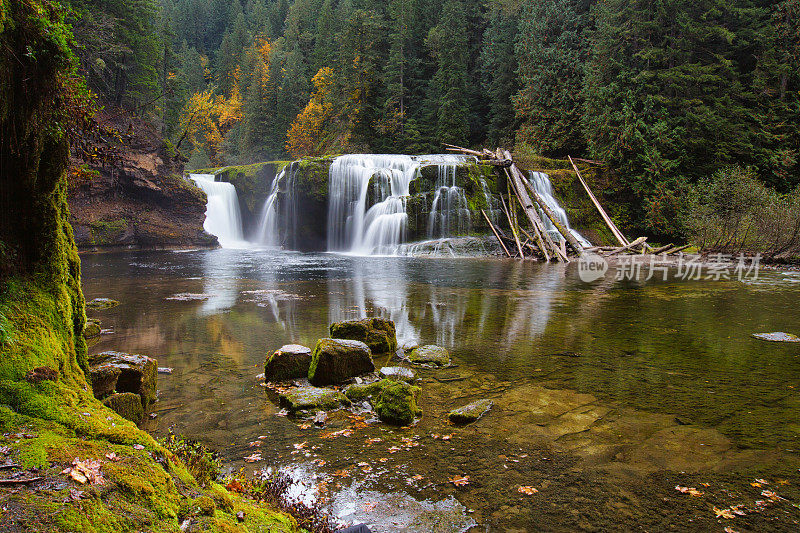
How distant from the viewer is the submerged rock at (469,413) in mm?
4387

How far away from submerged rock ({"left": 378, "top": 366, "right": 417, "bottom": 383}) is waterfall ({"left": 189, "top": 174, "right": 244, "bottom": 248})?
30934 mm

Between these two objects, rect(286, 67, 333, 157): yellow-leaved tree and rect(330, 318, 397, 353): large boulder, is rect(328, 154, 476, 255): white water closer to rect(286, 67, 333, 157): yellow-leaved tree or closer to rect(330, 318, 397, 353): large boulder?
rect(330, 318, 397, 353): large boulder

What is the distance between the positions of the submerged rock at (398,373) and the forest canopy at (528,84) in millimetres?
8932

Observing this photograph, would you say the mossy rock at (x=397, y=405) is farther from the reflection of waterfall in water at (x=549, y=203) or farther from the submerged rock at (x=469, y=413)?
the reflection of waterfall in water at (x=549, y=203)

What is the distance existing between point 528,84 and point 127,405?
118 ft

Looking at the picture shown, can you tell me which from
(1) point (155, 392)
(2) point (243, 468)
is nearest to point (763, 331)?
(2) point (243, 468)

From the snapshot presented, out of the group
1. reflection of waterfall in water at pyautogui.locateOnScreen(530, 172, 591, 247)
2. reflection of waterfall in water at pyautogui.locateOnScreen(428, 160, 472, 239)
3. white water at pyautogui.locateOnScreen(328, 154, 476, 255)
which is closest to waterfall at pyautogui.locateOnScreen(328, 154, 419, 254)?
white water at pyautogui.locateOnScreen(328, 154, 476, 255)

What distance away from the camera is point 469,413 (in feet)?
14.6

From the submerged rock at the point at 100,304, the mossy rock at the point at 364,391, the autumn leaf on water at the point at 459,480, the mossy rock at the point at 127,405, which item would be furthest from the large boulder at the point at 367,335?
the submerged rock at the point at 100,304

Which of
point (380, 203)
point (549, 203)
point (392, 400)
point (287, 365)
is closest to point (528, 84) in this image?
point (549, 203)

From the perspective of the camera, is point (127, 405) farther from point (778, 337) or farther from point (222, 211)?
point (222, 211)

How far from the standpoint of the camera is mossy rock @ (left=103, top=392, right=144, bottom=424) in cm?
400

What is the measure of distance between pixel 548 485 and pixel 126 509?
277 cm

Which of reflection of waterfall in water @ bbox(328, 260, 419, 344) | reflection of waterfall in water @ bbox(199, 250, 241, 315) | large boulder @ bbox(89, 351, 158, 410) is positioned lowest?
reflection of waterfall in water @ bbox(199, 250, 241, 315)
